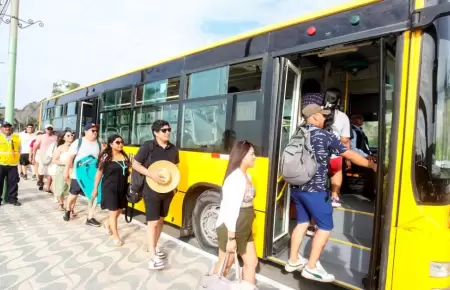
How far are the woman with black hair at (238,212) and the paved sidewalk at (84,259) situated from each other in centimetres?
76

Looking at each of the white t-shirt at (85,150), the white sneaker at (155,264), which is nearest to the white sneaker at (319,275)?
the white sneaker at (155,264)

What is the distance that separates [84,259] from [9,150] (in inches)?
163

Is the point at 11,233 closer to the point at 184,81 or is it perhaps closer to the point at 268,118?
the point at 184,81

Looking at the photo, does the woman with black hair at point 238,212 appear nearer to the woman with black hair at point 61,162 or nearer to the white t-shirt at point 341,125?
the white t-shirt at point 341,125

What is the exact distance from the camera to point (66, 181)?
5.68 meters

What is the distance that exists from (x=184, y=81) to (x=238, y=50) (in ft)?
3.31

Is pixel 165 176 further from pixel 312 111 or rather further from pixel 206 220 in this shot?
pixel 312 111

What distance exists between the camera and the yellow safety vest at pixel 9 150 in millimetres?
6453

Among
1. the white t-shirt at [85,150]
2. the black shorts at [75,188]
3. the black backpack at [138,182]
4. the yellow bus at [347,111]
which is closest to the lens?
the yellow bus at [347,111]

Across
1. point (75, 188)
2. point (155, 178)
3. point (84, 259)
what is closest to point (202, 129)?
point (155, 178)

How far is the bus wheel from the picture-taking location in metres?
3.99

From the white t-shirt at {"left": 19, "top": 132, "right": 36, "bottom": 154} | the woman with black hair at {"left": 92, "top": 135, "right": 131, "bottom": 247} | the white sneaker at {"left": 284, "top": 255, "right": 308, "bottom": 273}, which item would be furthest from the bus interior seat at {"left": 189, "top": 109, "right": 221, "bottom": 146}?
the white t-shirt at {"left": 19, "top": 132, "right": 36, "bottom": 154}

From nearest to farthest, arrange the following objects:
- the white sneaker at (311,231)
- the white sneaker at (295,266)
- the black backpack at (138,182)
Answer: the white sneaker at (295,266) → the black backpack at (138,182) → the white sneaker at (311,231)

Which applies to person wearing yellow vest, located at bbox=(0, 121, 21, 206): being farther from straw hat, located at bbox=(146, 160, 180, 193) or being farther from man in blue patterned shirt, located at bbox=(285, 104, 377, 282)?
man in blue patterned shirt, located at bbox=(285, 104, 377, 282)
